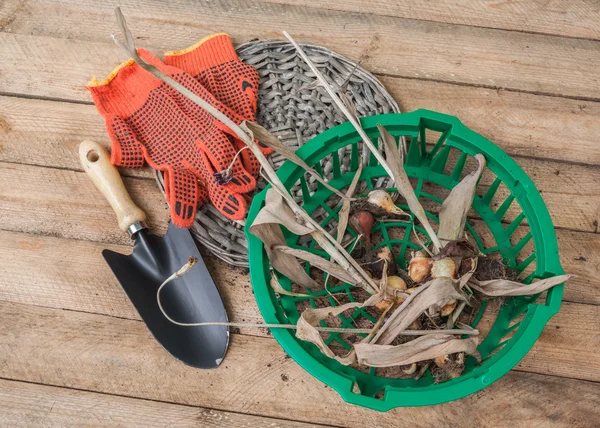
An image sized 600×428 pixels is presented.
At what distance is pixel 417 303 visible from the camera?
0.58 metres

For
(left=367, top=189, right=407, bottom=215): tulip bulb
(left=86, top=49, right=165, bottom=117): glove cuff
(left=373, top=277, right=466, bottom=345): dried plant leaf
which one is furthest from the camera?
(left=86, top=49, right=165, bottom=117): glove cuff

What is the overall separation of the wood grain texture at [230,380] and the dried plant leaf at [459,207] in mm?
222

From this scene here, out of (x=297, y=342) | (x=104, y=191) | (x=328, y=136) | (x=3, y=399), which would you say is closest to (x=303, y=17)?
(x=328, y=136)

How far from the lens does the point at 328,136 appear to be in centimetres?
67

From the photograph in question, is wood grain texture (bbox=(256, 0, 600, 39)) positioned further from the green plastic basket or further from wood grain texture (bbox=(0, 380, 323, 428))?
wood grain texture (bbox=(0, 380, 323, 428))

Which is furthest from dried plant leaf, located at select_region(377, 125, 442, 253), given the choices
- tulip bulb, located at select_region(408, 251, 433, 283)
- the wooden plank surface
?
the wooden plank surface

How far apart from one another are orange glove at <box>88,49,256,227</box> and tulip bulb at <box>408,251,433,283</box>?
23 centimetres

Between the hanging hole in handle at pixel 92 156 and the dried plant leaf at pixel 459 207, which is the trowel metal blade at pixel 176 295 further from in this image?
the dried plant leaf at pixel 459 207

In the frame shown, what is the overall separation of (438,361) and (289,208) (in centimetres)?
25

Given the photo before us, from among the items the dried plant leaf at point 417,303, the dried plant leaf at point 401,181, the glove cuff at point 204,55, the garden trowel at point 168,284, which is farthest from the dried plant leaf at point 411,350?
the glove cuff at point 204,55

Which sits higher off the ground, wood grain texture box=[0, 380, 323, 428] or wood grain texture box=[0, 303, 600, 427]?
wood grain texture box=[0, 303, 600, 427]

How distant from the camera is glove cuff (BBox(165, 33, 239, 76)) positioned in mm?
813

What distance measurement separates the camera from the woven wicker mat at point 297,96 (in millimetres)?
784

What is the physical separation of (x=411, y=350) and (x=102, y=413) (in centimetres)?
44
